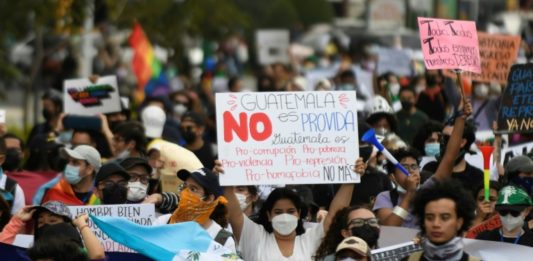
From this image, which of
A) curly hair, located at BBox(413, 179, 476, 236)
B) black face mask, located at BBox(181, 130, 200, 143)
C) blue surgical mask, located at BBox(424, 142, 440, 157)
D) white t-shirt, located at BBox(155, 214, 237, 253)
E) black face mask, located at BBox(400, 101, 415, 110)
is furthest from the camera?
black face mask, located at BBox(400, 101, 415, 110)

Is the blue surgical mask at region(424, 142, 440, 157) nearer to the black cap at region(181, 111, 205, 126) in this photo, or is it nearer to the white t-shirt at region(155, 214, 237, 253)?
the black cap at region(181, 111, 205, 126)

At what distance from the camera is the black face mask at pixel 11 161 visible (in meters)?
14.3

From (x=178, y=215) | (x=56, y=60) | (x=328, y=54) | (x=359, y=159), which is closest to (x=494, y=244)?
(x=359, y=159)

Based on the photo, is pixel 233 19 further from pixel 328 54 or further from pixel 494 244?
pixel 494 244

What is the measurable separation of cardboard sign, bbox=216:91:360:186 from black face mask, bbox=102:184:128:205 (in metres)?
1.03

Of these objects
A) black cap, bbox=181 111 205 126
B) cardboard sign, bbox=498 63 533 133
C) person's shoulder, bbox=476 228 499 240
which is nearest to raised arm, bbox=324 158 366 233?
person's shoulder, bbox=476 228 499 240

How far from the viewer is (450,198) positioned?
887 centimetres

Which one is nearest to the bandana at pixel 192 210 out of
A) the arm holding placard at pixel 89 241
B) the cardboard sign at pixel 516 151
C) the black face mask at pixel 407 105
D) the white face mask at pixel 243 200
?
the arm holding placard at pixel 89 241

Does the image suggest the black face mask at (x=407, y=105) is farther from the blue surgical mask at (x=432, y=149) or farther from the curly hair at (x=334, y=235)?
the curly hair at (x=334, y=235)

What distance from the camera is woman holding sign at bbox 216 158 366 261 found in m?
10.5

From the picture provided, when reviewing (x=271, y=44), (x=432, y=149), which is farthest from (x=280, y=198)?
(x=271, y=44)

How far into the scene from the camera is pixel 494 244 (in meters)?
10.4

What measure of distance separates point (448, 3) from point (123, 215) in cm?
2850

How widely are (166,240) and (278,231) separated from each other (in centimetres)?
70
